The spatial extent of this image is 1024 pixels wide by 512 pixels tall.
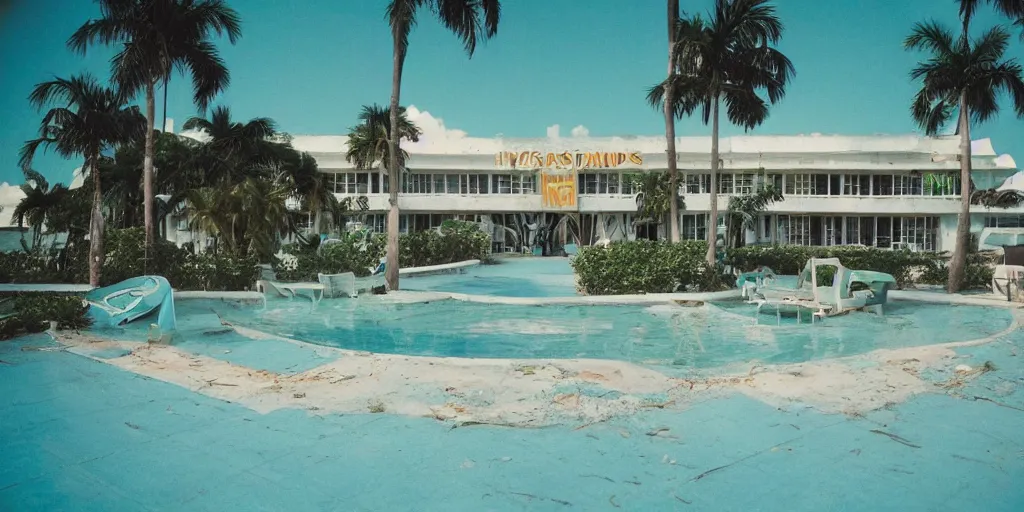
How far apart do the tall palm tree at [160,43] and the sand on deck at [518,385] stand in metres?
7.67

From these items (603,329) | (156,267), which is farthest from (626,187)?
(156,267)

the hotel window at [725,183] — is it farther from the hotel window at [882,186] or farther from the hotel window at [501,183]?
the hotel window at [501,183]

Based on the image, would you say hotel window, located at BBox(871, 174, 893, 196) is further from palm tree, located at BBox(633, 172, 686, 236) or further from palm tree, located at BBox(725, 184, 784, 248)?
palm tree, located at BBox(633, 172, 686, 236)

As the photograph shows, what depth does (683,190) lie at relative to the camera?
28938 millimetres

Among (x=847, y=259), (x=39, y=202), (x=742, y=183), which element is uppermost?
(x=742, y=183)

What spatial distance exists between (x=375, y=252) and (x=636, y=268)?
6966mm

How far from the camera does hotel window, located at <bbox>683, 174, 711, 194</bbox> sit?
28922 millimetres

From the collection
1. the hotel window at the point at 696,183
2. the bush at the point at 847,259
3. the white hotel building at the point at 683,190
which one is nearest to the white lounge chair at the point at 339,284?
the bush at the point at 847,259

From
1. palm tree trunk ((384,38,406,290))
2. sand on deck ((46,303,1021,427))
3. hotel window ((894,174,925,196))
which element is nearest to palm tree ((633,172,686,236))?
palm tree trunk ((384,38,406,290))

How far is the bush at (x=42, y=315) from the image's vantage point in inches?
292

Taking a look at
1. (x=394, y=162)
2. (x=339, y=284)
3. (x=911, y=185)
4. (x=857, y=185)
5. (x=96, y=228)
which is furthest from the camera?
(x=857, y=185)

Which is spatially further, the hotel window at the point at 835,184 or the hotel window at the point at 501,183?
the hotel window at the point at 501,183

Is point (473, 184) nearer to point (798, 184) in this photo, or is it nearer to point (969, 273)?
point (798, 184)

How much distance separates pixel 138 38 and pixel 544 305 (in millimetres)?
8850
